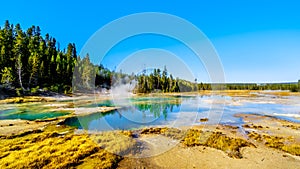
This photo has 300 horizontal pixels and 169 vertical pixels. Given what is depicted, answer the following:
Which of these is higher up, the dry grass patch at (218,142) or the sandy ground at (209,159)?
the dry grass patch at (218,142)

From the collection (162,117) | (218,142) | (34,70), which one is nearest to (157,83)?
(34,70)

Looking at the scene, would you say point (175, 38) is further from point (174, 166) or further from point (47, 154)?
point (47, 154)

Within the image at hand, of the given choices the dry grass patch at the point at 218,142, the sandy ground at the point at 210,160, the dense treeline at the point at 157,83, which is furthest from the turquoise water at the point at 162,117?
the dense treeline at the point at 157,83

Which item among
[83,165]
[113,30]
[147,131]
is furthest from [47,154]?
[147,131]

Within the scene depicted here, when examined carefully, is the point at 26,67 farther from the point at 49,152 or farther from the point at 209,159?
the point at 209,159

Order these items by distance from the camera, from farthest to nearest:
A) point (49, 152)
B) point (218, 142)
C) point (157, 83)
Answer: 1. point (157, 83)
2. point (218, 142)
3. point (49, 152)

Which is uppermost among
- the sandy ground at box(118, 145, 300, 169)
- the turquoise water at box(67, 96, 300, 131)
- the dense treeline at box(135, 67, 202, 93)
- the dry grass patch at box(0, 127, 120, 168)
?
the dense treeline at box(135, 67, 202, 93)

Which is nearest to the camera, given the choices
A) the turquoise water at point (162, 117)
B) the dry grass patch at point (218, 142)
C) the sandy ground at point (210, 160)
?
the sandy ground at point (210, 160)

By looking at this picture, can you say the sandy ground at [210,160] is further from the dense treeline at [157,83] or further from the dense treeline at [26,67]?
the dense treeline at [157,83]

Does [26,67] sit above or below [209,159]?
above

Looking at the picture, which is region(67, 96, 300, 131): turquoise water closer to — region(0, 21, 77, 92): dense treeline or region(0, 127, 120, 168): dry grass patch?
region(0, 127, 120, 168): dry grass patch

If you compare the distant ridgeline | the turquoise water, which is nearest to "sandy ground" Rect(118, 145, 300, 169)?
the turquoise water

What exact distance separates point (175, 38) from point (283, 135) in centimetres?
→ 1568

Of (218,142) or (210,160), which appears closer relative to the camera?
(210,160)
